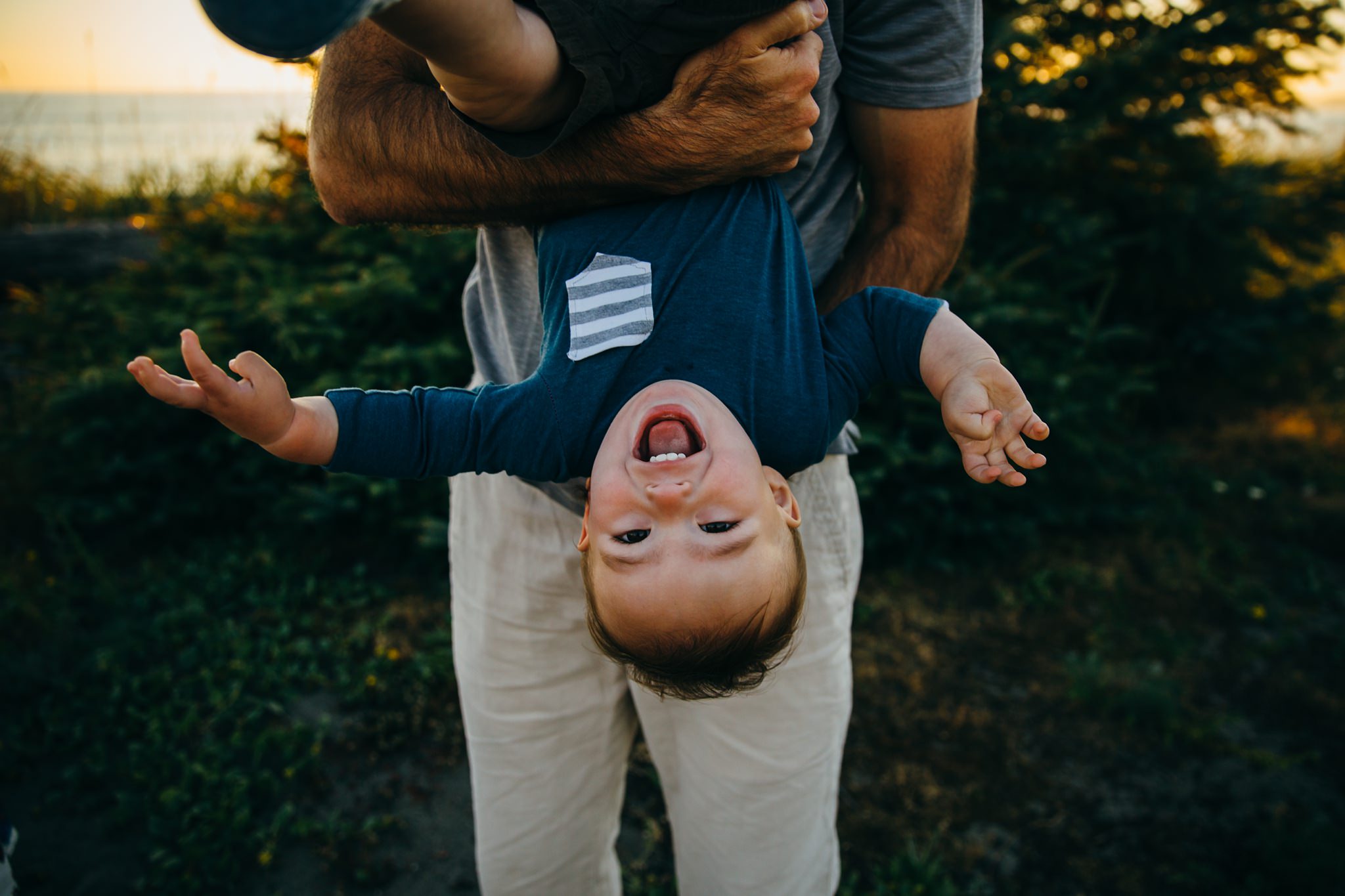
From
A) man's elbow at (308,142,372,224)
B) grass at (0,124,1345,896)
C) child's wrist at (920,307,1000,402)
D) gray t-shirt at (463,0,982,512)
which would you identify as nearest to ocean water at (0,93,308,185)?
grass at (0,124,1345,896)

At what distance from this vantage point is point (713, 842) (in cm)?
176

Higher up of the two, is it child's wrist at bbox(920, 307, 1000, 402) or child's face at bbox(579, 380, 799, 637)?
child's wrist at bbox(920, 307, 1000, 402)

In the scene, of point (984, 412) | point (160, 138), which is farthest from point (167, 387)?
point (160, 138)

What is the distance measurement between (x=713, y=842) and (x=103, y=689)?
9.40 ft

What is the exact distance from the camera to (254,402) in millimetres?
1194

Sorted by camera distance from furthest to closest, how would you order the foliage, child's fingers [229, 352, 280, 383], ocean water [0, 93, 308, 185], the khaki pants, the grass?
ocean water [0, 93, 308, 185], the foliage, the grass, the khaki pants, child's fingers [229, 352, 280, 383]

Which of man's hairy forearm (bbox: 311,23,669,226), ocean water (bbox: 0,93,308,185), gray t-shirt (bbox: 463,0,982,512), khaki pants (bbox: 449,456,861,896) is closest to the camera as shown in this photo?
man's hairy forearm (bbox: 311,23,669,226)

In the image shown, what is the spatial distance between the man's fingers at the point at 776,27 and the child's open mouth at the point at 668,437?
1.91 feet

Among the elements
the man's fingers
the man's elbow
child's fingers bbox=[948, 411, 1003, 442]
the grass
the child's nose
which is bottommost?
the grass

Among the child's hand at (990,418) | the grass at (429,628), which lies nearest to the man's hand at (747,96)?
the child's hand at (990,418)

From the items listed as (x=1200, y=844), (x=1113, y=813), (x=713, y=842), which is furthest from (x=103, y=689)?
(x=1200, y=844)

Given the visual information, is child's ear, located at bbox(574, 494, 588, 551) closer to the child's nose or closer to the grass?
the child's nose

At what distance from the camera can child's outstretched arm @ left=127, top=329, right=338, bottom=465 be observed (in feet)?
3.66

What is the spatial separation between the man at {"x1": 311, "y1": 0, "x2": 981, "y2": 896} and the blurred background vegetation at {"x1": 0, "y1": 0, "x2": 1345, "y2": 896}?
3.63 feet
